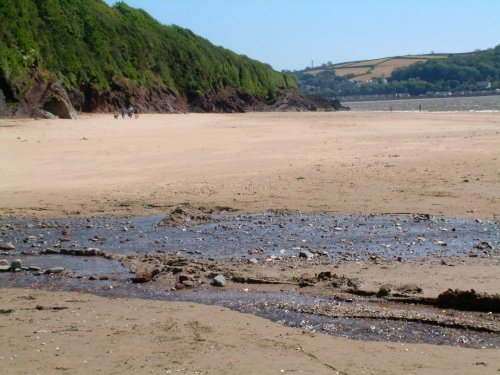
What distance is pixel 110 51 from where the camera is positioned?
46.7m

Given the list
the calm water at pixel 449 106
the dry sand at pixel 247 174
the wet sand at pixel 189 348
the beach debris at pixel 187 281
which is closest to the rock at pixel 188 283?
the beach debris at pixel 187 281

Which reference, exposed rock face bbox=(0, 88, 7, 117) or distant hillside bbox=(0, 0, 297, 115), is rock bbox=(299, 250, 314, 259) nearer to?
exposed rock face bbox=(0, 88, 7, 117)

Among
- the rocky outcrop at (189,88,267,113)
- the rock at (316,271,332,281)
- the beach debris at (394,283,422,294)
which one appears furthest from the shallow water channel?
the rocky outcrop at (189,88,267,113)

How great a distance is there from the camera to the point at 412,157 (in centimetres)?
1563

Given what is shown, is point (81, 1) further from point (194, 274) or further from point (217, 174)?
A: point (194, 274)

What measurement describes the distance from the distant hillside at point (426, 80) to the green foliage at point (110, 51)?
85499mm

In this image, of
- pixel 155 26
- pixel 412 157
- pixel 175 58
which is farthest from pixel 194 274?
pixel 155 26

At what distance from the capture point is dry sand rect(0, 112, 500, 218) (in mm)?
10781

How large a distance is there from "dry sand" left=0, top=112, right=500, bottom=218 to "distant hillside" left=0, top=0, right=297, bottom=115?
41.6 ft

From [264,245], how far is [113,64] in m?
40.3

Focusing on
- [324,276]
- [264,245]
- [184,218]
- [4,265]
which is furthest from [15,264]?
[324,276]

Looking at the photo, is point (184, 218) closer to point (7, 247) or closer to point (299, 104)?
point (7, 247)

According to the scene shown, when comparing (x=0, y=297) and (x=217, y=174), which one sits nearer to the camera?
(x=0, y=297)

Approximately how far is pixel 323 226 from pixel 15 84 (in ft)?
80.3
